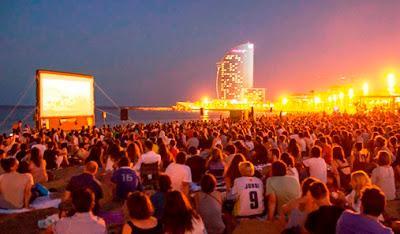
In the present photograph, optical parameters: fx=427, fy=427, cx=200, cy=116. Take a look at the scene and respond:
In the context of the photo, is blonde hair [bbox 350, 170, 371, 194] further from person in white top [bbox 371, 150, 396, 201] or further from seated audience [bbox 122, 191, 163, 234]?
seated audience [bbox 122, 191, 163, 234]

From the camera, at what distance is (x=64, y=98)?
25.0 m

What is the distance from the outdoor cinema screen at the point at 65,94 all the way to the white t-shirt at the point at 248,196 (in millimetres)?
19324

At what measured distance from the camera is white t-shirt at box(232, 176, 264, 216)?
6.21 metres

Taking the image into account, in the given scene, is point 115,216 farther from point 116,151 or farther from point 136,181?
point 116,151

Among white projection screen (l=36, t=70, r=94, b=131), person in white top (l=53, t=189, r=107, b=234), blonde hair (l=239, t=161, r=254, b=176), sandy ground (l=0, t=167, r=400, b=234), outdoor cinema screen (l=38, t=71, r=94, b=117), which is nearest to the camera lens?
person in white top (l=53, t=189, r=107, b=234)

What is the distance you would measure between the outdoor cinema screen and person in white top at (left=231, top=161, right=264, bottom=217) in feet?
63.3

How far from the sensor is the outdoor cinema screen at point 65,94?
77.4ft

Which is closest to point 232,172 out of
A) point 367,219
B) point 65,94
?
point 367,219

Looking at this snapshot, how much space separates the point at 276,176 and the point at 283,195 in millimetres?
290

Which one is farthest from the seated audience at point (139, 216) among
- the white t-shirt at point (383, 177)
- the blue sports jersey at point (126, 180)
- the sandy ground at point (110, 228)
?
the white t-shirt at point (383, 177)

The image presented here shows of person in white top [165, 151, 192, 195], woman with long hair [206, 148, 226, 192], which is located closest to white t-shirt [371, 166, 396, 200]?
woman with long hair [206, 148, 226, 192]

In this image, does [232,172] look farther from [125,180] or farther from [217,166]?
[125,180]

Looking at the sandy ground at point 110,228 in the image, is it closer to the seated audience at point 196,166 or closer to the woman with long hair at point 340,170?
the woman with long hair at point 340,170

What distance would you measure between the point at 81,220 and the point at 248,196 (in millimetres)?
2660
